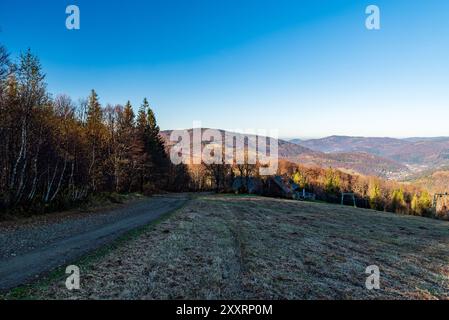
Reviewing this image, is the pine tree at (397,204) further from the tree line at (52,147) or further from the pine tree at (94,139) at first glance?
the pine tree at (94,139)

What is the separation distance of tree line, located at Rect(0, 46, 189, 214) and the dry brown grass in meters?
16.9

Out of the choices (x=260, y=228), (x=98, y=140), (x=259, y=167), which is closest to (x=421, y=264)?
(x=260, y=228)

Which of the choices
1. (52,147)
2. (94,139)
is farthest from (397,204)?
(52,147)

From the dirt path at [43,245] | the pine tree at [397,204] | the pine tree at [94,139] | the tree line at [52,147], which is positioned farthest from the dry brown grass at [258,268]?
the pine tree at [397,204]

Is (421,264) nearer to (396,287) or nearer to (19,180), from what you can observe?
(396,287)

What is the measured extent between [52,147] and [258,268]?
28048mm

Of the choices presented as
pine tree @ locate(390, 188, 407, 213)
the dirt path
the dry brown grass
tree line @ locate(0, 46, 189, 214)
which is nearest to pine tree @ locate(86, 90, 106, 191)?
tree line @ locate(0, 46, 189, 214)

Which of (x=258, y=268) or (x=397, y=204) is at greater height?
(x=258, y=268)

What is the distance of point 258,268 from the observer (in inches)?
410

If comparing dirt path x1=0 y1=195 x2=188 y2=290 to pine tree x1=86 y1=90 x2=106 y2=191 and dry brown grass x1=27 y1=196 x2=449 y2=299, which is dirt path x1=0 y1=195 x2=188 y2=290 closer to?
dry brown grass x1=27 y1=196 x2=449 y2=299

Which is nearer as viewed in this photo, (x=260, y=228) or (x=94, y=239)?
(x=94, y=239)

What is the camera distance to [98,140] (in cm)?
4441

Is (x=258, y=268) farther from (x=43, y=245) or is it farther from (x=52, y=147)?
(x=52, y=147)
